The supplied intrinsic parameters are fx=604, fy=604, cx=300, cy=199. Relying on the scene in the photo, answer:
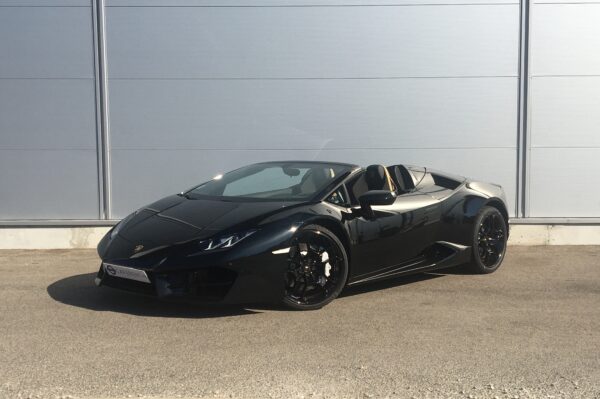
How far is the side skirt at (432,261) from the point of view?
533cm

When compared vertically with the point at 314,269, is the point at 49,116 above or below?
above

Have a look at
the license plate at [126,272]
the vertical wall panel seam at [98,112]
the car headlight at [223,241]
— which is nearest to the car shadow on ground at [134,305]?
the license plate at [126,272]

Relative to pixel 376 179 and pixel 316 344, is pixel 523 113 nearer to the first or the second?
pixel 376 179

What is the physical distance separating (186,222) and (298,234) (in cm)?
90

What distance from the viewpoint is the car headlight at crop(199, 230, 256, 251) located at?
444 cm

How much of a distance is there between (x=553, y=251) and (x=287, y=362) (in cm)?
536

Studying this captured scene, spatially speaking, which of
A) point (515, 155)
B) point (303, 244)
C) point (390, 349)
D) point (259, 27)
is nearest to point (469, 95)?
point (515, 155)

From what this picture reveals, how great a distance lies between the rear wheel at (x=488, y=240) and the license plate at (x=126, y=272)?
11.0 feet

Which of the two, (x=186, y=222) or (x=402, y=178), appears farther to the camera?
(x=402, y=178)

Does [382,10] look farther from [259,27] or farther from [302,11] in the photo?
[259,27]

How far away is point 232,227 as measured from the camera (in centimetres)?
458

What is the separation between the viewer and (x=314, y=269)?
15.7 feet

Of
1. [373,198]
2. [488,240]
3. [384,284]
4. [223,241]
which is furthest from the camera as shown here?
[488,240]

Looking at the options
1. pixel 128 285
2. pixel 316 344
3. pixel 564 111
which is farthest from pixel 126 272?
pixel 564 111
